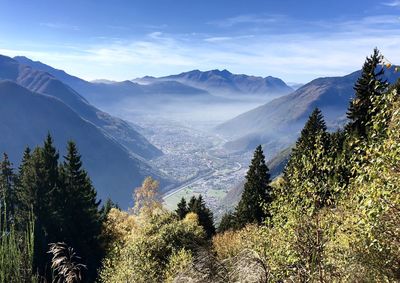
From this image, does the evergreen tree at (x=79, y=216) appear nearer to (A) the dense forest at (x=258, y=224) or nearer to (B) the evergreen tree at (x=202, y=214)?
(A) the dense forest at (x=258, y=224)

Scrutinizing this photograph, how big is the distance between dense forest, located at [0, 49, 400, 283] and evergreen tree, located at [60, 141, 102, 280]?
0.59ft

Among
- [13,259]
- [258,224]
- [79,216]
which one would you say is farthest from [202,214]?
[13,259]

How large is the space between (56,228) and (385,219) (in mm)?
56494

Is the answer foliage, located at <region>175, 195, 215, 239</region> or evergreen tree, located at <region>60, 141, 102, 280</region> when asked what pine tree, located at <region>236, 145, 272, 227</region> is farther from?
evergreen tree, located at <region>60, 141, 102, 280</region>

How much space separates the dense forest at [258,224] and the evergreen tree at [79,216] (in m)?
0.18

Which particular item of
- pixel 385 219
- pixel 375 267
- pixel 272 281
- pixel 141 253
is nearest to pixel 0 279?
pixel 272 281

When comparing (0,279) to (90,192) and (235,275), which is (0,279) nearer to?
(235,275)

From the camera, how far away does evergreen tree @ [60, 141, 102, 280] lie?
2421 inches

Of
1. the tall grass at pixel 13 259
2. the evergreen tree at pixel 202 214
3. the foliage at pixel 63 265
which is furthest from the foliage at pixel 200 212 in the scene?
the tall grass at pixel 13 259

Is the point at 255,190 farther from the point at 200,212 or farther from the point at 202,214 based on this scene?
the point at 200,212

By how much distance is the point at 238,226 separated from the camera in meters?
70.5

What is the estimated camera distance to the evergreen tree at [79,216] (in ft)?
202

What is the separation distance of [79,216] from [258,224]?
98.8ft

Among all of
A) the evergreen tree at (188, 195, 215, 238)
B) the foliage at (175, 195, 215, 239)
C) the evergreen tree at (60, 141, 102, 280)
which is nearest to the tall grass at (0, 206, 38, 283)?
the evergreen tree at (60, 141, 102, 280)
